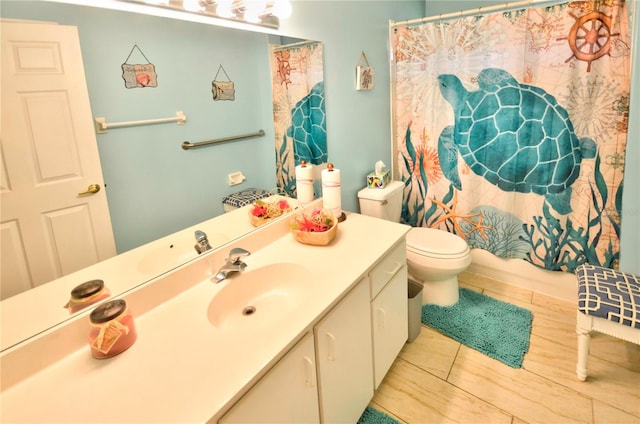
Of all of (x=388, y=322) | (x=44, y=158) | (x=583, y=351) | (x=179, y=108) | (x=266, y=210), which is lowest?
(x=583, y=351)

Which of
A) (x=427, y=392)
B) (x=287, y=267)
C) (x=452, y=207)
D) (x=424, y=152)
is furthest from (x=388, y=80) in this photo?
(x=427, y=392)

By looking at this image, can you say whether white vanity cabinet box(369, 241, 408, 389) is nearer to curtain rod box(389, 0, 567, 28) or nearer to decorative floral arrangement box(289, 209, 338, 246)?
decorative floral arrangement box(289, 209, 338, 246)

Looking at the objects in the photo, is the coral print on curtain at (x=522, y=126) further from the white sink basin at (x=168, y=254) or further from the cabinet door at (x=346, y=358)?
the white sink basin at (x=168, y=254)

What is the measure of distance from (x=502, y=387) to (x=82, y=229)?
1.98 metres

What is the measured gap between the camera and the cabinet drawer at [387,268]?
153 centimetres

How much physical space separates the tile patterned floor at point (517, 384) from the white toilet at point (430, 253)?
34 centimetres

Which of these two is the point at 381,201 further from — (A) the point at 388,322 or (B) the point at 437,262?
(A) the point at 388,322

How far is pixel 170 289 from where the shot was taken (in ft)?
4.15

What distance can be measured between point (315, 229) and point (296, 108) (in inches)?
26.3

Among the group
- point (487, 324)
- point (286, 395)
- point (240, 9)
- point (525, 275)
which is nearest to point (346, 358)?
point (286, 395)

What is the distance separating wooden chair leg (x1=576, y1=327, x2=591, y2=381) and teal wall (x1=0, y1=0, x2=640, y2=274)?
79 cm

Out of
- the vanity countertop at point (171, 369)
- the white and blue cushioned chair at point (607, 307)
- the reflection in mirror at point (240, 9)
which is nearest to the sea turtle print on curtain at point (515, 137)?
the white and blue cushioned chair at point (607, 307)

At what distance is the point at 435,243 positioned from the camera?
236cm

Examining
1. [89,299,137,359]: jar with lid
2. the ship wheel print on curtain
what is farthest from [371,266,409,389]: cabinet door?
the ship wheel print on curtain
